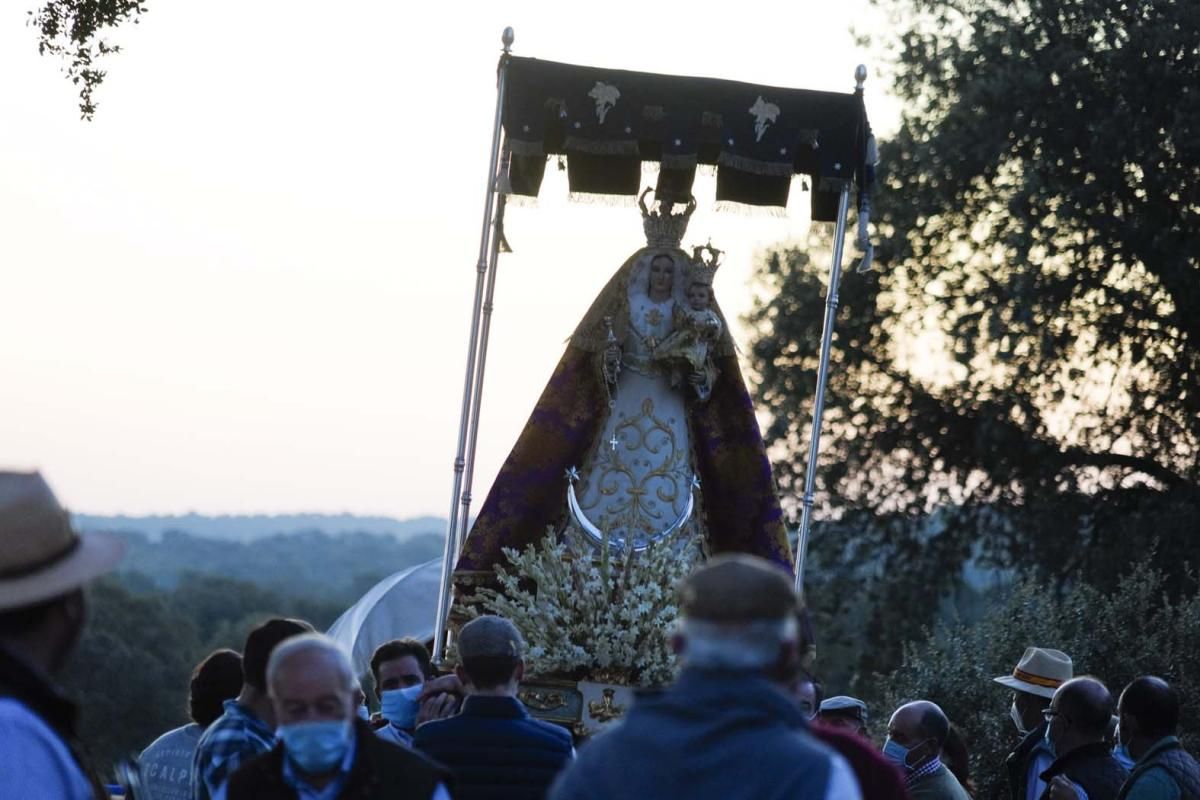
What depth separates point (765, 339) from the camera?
25094 millimetres

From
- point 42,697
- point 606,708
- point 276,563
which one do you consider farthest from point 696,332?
point 276,563

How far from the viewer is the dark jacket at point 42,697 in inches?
150

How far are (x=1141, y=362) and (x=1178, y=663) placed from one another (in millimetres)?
6825

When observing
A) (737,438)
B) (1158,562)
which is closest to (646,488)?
(737,438)

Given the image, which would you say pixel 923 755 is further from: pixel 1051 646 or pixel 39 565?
pixel 1051 646

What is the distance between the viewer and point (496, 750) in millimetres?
5668

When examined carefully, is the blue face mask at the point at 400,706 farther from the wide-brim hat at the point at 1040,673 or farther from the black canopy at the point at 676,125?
the black canopy at the point at 676,125

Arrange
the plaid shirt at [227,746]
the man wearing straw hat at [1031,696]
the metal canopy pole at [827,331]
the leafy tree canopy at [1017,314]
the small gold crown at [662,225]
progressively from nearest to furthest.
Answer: the plaid shirt at [227,746], the man wearing straw hat at [1031,696], the metal canopy pole at [827,331], the small gold crown at [662,225], the leafy tree canopy at [1017,314]

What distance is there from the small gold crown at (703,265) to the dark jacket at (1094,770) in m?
4.63

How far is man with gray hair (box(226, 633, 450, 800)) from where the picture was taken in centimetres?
450

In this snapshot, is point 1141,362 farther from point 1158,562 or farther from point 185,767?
point 185,767

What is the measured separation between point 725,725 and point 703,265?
7.94 meters

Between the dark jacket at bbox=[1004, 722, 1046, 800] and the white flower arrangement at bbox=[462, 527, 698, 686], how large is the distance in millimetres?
1657

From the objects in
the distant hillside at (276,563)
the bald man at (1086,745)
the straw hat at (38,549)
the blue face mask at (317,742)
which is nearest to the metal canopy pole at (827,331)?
the bald man at (1086,745)
